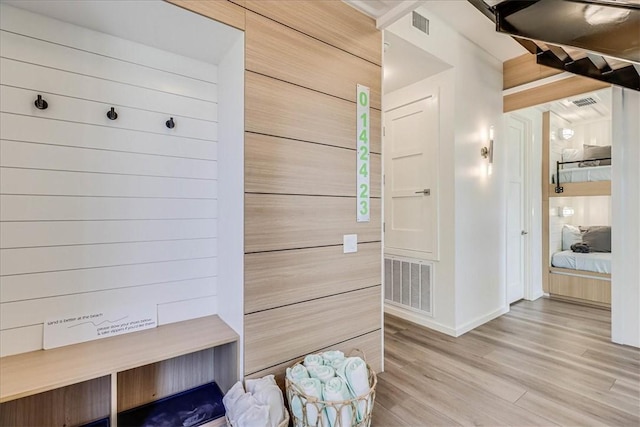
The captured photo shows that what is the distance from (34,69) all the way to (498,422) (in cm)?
304

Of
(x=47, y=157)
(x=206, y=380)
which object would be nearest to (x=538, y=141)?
(x=206, y=380)

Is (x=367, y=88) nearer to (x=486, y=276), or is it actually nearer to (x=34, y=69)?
(x=34, y=69)

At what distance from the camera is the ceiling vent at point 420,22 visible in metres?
2.51

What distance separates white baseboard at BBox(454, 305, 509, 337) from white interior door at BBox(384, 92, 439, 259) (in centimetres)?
75

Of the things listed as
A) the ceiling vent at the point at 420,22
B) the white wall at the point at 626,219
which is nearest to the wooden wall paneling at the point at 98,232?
the ceiling vent at the point at 420,22

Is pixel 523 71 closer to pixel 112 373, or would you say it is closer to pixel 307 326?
pixel 307 326

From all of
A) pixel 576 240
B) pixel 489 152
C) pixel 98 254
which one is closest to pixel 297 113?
pixel 98 254

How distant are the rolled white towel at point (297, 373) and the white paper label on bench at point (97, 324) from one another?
2.64ft

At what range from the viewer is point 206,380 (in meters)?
1.82

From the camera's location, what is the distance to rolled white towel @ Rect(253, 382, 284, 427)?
4.59 feet

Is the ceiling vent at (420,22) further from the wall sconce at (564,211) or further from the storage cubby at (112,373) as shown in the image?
the wall sconce at (564,211)

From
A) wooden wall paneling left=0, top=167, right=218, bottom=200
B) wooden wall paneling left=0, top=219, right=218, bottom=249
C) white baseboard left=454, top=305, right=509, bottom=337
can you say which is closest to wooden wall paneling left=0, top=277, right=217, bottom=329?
wooden wall paneling left=0, top=219, right=218, bottom=249

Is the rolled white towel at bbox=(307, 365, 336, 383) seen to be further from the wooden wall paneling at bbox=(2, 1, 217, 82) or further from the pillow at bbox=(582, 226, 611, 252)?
the pillow at bbox=(582, 226, 611, 252)

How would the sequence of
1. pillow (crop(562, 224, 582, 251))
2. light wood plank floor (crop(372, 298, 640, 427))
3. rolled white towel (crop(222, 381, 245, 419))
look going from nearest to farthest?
rolled white towel (crop(222, 381, 245, 419)), light wood plank floor (crop(372, 298, 640, 427)), pillow (crop(562, 224, 582, 251))
